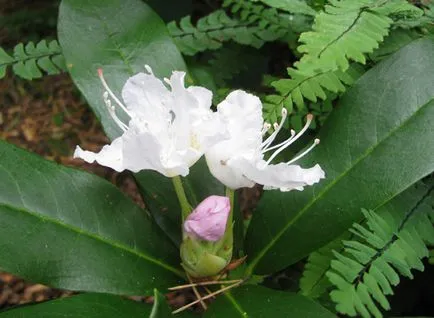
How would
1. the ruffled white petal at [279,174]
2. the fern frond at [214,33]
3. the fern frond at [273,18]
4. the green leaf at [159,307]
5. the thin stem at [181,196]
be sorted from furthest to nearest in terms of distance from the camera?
the fern frond at [214,33], the fern frond at [273,18], the thin stem at [181,196], the ruffled white petal at [279,174], the green leaf at [159,307]

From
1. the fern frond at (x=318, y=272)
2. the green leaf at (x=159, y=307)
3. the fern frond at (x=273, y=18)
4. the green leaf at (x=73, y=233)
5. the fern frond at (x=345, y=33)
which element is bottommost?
the fern frond at (x=318, y=272)

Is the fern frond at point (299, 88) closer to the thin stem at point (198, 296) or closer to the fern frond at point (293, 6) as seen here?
the fern frond at point (293, 6)

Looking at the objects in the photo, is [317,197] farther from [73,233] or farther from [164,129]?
[73,233]

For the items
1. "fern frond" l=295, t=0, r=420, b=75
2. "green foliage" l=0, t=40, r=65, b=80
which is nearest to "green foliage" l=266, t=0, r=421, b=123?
"fern frond" l=295, t=0, r=420, b=75

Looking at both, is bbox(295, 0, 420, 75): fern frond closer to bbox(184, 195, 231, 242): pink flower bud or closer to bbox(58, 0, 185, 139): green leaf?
bbox(184, 195, 231, 242): pink flower bud

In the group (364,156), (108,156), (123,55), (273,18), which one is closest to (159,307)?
(108,156)

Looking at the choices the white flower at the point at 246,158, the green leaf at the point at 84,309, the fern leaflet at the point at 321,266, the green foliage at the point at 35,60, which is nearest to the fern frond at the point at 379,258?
the fern leaflet at the point at 321,266

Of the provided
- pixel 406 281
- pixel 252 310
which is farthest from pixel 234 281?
pixel 406 281
